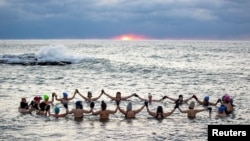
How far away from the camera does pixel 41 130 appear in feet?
71.9

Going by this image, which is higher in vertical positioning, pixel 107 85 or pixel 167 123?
pixel 107 85

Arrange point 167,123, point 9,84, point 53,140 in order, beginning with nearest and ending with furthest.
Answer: point 53,140 → point 167,123 → point 9,84

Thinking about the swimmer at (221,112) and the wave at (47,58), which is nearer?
the swimmer at (221,112)

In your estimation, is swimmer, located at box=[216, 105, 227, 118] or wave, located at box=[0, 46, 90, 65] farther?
wave, located at box=[0, 46, 90, 65]

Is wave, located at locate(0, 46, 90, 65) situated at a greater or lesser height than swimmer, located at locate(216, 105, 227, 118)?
greater

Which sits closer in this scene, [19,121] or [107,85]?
[19,121]

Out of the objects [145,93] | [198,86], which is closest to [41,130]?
[145,93]

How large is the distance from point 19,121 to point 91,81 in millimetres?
24720

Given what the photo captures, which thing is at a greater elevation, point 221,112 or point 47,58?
point 47,58

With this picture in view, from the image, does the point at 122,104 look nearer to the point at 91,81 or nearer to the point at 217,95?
the point at 217,95

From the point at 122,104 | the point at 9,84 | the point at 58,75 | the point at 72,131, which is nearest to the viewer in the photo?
the point at 72,131

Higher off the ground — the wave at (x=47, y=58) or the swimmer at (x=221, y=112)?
the wave at (x=47, y=58)

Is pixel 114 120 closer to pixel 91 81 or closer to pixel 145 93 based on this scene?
pixel 145 93

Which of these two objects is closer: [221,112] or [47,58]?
[221,112]
